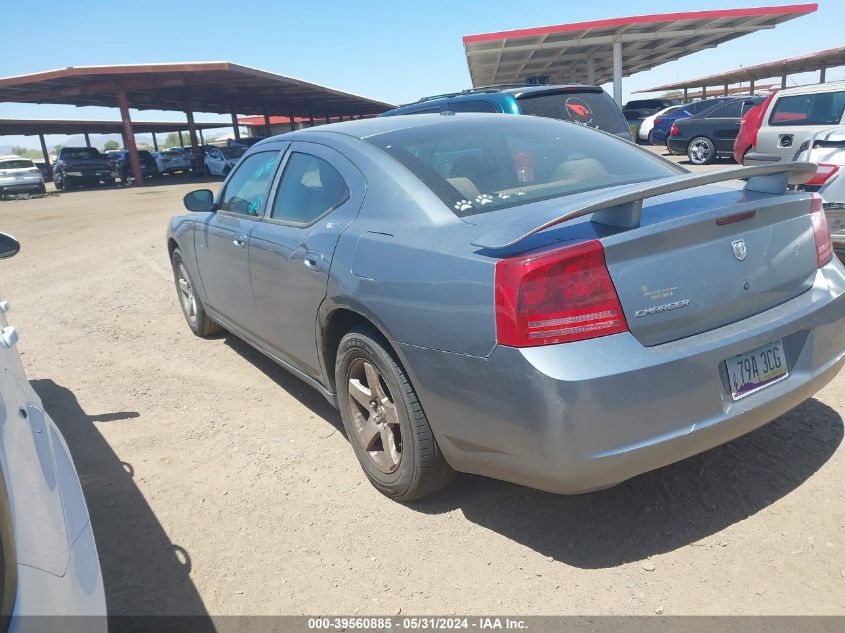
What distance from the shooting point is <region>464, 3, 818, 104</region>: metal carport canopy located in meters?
21.9

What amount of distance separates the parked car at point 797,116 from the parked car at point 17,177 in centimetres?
2536

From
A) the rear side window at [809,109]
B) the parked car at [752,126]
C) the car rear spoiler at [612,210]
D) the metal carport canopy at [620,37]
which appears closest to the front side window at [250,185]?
the car rear spoiler at [612,210]

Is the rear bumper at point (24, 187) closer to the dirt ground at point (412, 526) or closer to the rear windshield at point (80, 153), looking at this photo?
the rear windshield at point (80, 153)

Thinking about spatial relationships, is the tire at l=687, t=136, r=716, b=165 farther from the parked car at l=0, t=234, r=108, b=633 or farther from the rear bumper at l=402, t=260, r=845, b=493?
the parked car at l=0, t=234, r=108, b=633

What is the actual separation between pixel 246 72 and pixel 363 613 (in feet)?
88.8

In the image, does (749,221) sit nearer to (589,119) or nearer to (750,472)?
(750,472)

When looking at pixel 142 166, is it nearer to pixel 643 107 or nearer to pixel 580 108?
pixel 643 107

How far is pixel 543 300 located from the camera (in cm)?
209

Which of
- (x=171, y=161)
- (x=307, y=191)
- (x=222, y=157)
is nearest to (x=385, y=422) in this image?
(x=307, y=191)

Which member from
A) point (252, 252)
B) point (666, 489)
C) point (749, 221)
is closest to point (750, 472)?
point (666, 489)

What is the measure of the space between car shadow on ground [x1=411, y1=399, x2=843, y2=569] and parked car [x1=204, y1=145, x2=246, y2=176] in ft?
89.1

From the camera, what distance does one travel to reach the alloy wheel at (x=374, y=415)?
2.84m

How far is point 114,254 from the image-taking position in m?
10.1

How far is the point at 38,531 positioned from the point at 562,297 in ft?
5.11
